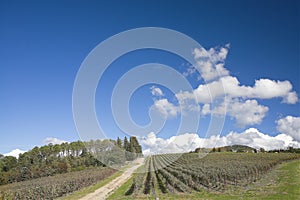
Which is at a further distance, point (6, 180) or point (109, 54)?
point (6, 180)

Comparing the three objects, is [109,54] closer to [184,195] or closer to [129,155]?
[184,195]

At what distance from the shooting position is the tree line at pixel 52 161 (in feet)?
171

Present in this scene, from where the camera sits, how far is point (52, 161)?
6347 centimetres

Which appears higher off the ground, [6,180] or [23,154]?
[23,154]

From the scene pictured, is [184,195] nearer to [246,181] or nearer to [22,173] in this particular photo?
[246,181]

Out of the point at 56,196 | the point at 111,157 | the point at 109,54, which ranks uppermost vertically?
the point at 109,54

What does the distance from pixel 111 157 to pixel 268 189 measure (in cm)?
4083

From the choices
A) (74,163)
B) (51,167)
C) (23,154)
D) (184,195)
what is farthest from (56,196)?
(23,154)

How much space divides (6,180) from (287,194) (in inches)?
1820

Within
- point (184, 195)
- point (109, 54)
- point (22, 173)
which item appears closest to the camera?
point (109, 54)

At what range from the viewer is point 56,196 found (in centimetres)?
2536

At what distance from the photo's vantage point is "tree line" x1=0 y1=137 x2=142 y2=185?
52031 millimetres

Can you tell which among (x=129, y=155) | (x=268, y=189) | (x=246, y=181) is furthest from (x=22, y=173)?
(x=268, y=189)

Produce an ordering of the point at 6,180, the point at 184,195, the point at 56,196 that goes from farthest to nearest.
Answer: the point at 6,180, the point at 56,196, the point at 184,195
